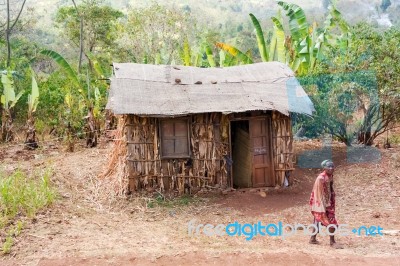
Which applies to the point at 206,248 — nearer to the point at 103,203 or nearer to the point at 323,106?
the point at 103,203

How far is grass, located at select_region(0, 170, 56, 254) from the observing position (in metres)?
7.11

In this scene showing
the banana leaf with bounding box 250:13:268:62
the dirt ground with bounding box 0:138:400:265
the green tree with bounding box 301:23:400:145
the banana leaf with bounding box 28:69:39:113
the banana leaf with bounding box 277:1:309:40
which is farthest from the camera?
the banana leaf with bounding box 28:69:39:113

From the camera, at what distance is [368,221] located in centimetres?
795

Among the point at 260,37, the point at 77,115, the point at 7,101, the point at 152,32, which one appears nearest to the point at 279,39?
the point at 260,37

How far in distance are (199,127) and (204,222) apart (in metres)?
2.21

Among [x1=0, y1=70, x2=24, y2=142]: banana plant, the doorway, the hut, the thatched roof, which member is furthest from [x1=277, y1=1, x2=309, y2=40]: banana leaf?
[x1=0, y1=70, x2=24, y2=142]: banana plant

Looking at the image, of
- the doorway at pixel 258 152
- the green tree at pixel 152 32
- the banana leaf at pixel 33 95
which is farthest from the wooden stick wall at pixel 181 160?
the green tree at pixel 152 32

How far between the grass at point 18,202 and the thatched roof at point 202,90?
2046 millimetres

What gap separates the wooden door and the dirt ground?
0.36 m

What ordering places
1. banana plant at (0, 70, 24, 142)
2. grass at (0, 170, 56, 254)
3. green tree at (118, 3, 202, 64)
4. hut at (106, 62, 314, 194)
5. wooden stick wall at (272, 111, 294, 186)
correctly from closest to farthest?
grass at (0, 170, 56, 254) → hut at (106, 62, 314, 194) → wooden stick wall at (272, 111, 294, 186) → banana plant at (0, 70, 24, 142) → green tree at (118, 3, 202, 64)

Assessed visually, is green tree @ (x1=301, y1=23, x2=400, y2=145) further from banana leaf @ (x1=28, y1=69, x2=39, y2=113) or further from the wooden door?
banana leaf @ (x1=28, y1=69, x2=39, y2=113)

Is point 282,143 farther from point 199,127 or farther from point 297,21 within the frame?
point 297,21

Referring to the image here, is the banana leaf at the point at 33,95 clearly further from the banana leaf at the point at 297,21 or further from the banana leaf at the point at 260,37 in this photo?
the banana leaf at the point at 297,21

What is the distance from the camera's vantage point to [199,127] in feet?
31.7
